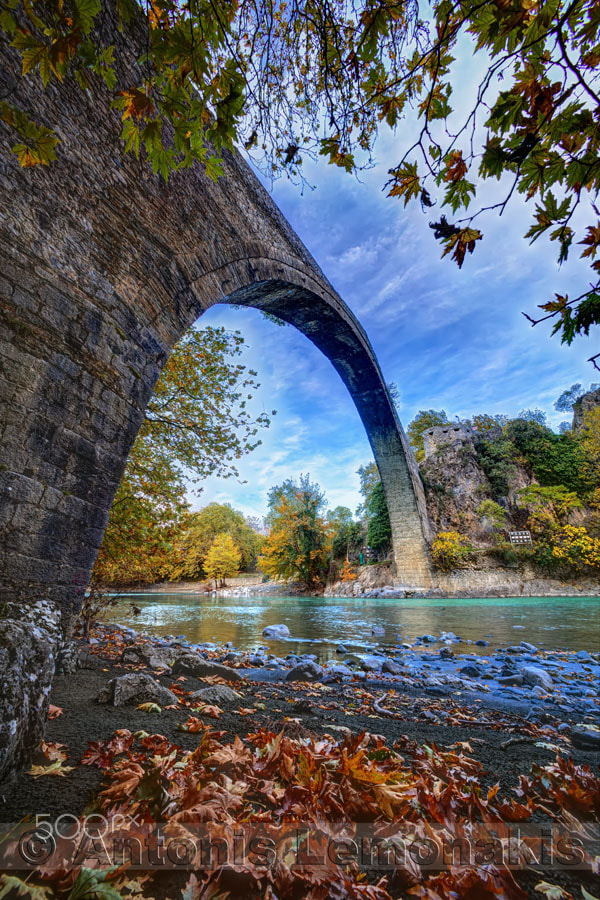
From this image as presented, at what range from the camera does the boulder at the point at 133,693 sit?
6.58ft

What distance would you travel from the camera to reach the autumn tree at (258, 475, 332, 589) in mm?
20109

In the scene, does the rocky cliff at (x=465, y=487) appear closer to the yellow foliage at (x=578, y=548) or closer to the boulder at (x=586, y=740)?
the yellow foliage at (x=578, y=548)

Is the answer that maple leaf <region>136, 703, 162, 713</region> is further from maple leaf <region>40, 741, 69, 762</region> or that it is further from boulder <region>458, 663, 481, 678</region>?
boulder <region>458, 663, 481, 678</region>

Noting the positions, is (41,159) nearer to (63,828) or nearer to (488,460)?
(63,828)

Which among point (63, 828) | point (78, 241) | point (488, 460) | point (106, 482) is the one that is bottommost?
point (63, 828)

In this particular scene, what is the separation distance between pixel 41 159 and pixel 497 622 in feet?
30.6

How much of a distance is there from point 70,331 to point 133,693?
2482mm

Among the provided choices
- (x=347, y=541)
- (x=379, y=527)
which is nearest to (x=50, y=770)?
(x=379, y=527)

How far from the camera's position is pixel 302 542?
65.7 ft

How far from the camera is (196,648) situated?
14.7 ft

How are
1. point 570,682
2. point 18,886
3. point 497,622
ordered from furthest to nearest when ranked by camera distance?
1. point 497,622
2. point 570,682
3. point 18,886

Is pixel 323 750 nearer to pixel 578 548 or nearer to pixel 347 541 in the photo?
pixel 578 548

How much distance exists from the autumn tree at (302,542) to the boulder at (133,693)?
1826 centimetres

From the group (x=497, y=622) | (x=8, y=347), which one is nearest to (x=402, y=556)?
(x=497, y=622)
